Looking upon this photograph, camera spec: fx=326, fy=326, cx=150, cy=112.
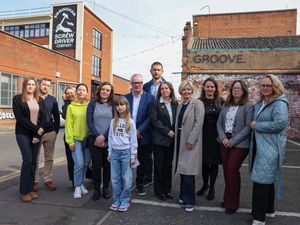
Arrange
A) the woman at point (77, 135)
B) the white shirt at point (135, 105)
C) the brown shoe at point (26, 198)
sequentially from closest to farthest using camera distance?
1. the brown shoe at point (26, 198)
2. the woman at point (77, 135)
3. the white shirt at point (135, 105)

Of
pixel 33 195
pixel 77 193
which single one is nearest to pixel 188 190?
pixel 77 193

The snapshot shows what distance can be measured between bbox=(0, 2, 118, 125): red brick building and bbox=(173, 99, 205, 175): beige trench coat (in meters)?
21.7

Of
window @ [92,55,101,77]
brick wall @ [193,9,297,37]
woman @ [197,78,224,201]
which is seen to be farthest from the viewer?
window @ [92,55,101,77]

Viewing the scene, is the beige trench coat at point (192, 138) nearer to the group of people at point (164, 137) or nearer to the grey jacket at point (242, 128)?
the group of people at point (164, 137)

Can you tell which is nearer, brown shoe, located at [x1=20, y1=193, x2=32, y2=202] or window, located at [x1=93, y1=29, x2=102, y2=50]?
brown shoe, located at [x1=20, y1=193, x2=32, y2=202]

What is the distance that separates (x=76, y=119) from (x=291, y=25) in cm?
4054

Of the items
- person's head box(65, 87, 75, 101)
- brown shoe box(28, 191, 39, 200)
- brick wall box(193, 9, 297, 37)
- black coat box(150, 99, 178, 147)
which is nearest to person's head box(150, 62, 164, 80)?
black coat box(150, 99, 178, 147)

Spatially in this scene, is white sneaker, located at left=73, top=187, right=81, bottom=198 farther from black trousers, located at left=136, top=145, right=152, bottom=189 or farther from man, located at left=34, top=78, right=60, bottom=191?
black trousers, located at left=136, top=145, right=152, bottom=189

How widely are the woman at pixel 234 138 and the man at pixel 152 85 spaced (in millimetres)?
1601

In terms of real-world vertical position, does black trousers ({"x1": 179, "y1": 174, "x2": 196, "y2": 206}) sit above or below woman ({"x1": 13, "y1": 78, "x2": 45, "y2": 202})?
below

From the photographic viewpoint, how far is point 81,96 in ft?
18.4

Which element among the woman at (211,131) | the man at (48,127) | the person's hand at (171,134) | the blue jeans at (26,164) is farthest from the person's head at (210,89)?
the blue jeans at (26,164)

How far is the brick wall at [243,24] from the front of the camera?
129ft

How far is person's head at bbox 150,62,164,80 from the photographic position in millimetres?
6090
